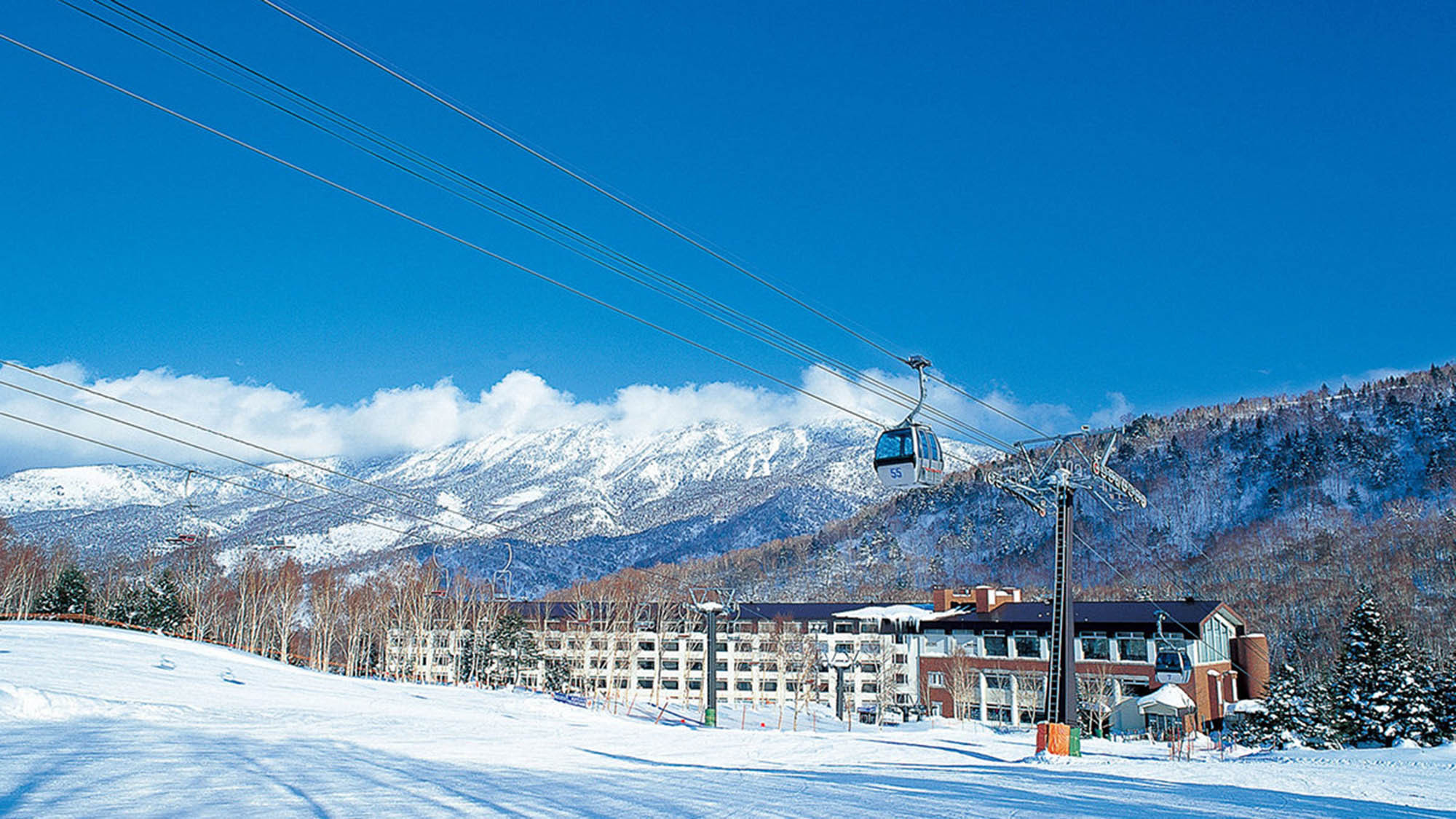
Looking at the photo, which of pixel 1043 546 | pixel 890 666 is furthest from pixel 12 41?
pixel 1043 546

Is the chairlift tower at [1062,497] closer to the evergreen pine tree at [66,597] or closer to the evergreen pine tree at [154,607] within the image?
the evergreen pine tree at [154,607]

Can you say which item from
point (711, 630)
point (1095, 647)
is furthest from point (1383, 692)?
point (1095, 647)

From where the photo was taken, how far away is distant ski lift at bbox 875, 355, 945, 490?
19.0 metres

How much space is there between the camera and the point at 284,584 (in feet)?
267

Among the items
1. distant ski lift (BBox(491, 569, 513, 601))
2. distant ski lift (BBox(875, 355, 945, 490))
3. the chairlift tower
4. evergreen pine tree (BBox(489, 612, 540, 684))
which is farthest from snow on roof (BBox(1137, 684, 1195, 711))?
evergreen pine tree (BBox(489, 612, 540, 684))

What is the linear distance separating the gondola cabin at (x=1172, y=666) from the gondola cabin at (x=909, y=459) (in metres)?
42.8

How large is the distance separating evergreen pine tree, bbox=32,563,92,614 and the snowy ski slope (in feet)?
183

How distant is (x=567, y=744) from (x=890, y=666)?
58543 mm

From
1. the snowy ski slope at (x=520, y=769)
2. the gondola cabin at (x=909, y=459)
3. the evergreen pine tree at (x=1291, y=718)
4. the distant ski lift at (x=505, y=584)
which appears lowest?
the evergreen pine tree at (x=1291, y=718)

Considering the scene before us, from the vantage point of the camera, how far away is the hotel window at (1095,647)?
64312 mm

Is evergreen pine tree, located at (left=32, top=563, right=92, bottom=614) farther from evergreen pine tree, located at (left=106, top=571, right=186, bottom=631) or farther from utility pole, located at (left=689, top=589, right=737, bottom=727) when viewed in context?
utility pole, located at (left=689, top=589, right=737, bottom=727)

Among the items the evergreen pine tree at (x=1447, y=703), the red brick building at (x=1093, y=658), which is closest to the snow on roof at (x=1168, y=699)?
the red brick building at (x=1093, y=658)

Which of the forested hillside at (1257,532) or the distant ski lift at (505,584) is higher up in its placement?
the forested hillside at (1257,532)

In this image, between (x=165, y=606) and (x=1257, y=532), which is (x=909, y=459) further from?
(x=1257, y=532)
